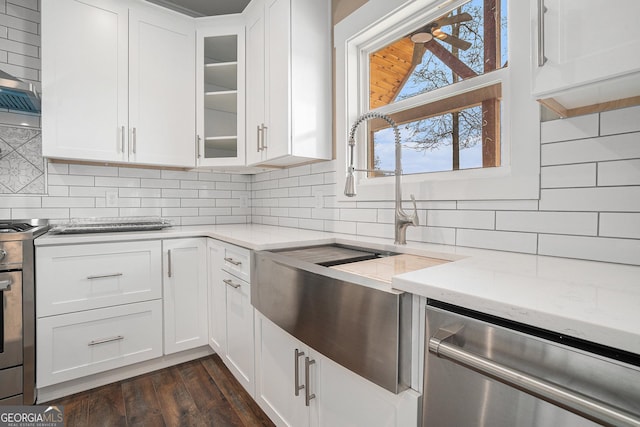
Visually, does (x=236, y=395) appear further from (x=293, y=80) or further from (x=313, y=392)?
(x=293, y=80)

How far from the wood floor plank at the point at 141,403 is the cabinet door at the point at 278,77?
154 cm

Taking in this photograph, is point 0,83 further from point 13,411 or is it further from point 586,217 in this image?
point 586,217

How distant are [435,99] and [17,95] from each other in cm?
236

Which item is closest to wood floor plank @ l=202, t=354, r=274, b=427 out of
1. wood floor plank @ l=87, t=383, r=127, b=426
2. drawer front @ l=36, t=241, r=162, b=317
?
wood floor plank @ l=87, t=383, r=127, b=426

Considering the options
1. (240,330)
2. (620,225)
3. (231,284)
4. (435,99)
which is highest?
(435,99)

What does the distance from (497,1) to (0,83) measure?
2530 millimetres

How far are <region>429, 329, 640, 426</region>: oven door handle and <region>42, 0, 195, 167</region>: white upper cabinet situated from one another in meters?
2.24

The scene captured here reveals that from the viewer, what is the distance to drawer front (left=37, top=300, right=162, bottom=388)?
1688mm

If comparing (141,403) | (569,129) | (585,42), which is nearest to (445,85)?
(569,129)

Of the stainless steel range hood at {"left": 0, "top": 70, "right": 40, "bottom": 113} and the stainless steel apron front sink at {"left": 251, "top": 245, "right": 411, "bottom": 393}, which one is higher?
the stainless steel range hood at {"left": 0, "top": 70, "right": 40, "bottom": 113}

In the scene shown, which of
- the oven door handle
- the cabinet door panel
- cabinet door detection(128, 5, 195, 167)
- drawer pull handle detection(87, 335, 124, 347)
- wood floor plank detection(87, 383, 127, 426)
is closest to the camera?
the oven door handle

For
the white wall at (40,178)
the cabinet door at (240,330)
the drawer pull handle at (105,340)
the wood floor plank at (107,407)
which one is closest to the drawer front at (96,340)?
Result: the drawer pull handle at (105,340)

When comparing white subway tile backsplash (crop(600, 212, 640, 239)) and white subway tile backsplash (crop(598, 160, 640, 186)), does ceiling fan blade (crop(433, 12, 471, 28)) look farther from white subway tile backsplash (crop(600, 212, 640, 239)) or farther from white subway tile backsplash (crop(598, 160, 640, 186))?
white subway tile backsplash (crop(600, 212, 640, 239))

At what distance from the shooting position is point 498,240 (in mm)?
1215
